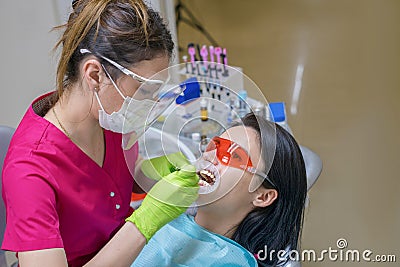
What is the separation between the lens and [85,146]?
4.12 ft

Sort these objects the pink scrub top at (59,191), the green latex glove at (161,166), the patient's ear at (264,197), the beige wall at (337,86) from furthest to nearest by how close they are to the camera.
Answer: the beige wall at (337,86)
the patient's ear at (264,197)
the green latex glove at (161,166)
the pink scrub top at (59,191)

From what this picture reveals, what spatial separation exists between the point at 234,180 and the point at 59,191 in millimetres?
451

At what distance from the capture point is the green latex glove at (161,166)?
1.22 m

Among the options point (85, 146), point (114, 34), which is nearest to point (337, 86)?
point (85, 146)

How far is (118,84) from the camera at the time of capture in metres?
1.09

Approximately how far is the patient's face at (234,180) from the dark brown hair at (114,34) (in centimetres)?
34

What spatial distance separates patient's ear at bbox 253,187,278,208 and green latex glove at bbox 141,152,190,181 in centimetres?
23

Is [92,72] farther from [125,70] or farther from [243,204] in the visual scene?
[243,204]

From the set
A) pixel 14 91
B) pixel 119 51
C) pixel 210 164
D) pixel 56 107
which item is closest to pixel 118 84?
pixel 119 51

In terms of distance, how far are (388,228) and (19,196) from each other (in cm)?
172

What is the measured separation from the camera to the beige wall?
2293 millimetres

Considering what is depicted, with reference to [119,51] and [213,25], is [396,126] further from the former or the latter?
[119,51]

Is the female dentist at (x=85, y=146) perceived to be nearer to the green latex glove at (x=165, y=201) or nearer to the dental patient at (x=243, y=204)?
the green latex glove at (x=165, y=201)

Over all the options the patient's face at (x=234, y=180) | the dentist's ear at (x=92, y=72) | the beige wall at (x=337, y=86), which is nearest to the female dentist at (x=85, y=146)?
the dentist's ear at (x=92, y=72)
